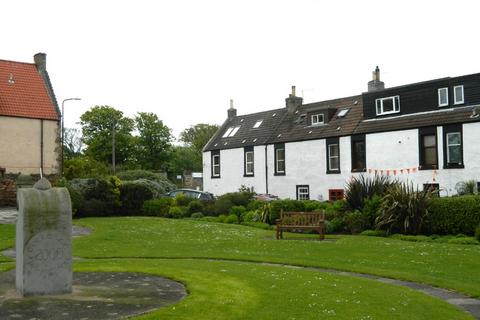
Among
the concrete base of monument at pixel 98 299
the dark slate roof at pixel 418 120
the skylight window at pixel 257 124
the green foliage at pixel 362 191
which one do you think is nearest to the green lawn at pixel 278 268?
the concrete base of monument at pixel 98 299

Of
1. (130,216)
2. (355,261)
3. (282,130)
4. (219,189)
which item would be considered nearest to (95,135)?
(219,189)

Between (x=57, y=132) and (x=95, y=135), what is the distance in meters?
36.5

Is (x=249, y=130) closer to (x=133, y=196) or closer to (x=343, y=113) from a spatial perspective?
(x=343, y=113)

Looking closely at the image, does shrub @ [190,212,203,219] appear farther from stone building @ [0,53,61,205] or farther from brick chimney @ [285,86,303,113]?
brick chimney @ [285,86,303,113]

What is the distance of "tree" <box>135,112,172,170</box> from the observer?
76.8 meters

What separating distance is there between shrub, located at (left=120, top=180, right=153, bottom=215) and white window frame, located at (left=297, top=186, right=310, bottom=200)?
11.6 m

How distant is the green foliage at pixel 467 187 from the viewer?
27.7 meters

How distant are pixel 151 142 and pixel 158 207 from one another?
4577 centimetres

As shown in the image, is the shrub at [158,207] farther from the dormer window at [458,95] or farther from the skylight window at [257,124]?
the dormer window at [458,95]

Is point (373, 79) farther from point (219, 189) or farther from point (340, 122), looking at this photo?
point (219, 189)

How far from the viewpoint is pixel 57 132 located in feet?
129

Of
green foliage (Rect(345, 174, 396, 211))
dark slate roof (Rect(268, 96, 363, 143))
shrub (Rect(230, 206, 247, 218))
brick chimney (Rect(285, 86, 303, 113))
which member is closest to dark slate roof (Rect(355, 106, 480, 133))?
dark slate roof (Rect(268, 96, 363, 143))

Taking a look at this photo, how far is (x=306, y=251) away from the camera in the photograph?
16875 mm

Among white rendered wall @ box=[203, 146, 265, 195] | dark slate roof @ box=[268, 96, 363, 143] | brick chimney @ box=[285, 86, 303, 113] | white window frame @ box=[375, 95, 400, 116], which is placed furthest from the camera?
brick chimney @ box=[285, 86, 303, 113]
